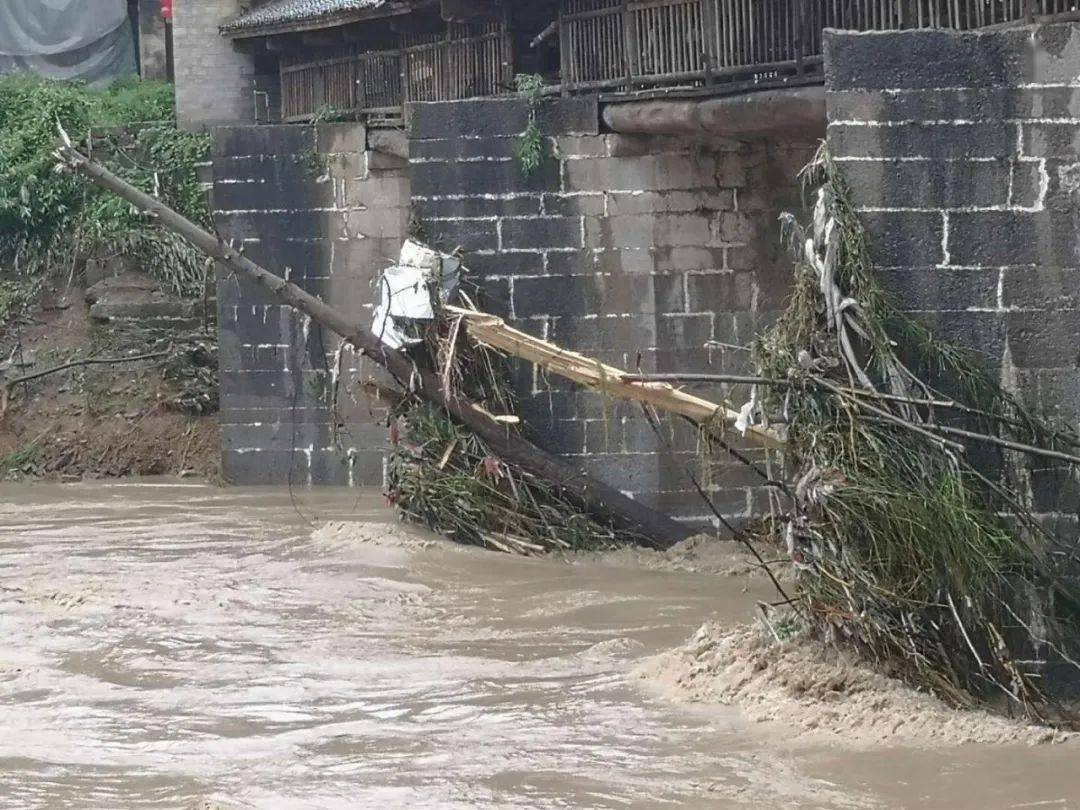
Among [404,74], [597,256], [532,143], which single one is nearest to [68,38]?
[404,74]

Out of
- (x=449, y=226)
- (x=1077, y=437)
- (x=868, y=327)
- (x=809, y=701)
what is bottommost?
(x=809, y=701)

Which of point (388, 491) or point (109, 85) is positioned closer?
point (388, 491)

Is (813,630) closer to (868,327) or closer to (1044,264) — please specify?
(868,327)

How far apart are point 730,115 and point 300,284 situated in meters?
4.63

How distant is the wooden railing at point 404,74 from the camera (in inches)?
615

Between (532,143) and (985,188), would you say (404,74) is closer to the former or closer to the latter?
(532,143)

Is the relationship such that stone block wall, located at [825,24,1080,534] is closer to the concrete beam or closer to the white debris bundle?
the concrete beam

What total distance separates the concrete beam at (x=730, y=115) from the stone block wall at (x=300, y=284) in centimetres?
309

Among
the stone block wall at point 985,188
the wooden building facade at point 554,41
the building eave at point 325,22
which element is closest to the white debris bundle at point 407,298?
the wooden building facade at point 554,41

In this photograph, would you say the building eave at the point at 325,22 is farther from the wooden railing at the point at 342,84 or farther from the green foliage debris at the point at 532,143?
the green foliage debris at the point at 532,143

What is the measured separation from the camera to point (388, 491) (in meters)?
11.2

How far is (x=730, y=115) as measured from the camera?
416 inches

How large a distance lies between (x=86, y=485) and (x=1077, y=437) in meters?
10.4

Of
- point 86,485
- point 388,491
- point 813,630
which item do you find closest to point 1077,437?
point 813,630
